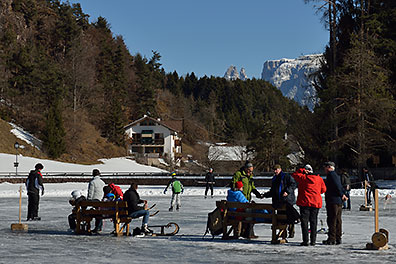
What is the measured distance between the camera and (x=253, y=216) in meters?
12.2

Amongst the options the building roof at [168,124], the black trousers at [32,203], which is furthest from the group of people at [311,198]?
the building roof at [168,124]

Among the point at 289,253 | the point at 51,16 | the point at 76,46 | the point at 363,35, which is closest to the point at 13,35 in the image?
the point at 76,46

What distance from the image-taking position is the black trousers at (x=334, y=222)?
11.6m

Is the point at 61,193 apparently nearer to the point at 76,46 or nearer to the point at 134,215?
the point at 134,215

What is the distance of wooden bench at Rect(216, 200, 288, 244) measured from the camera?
39.0 feet

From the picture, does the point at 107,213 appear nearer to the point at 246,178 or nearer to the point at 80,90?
the point at 246,178

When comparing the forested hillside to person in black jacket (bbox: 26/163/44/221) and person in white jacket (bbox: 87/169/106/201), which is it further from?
person in white jacket (bbox: 87/169/106/201)

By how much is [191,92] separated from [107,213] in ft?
466

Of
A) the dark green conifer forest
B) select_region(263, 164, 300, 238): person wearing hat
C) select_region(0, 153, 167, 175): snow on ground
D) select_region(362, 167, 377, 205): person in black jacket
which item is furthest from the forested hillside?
select_region(263, 164, 300, 238): person wearing hat

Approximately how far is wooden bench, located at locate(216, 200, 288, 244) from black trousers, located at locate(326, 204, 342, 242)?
0.96 meters

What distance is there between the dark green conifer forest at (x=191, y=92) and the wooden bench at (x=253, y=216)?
2540cm

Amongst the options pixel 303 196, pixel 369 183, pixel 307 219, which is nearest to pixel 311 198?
pixel 303 196

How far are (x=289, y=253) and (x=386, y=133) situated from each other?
1252 inches

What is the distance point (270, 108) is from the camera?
14675 centimetres
